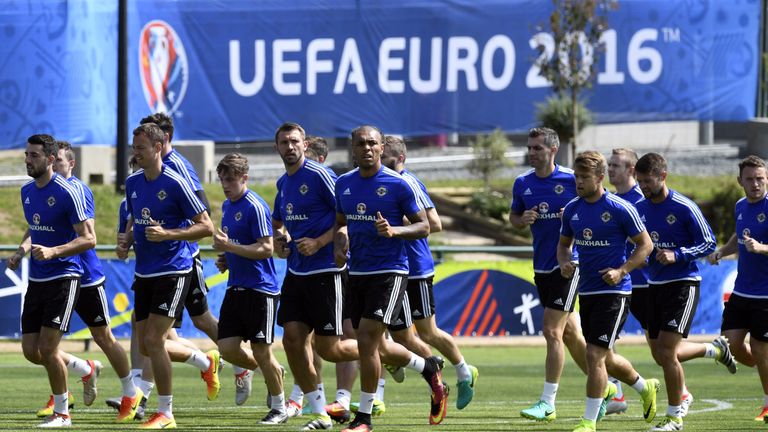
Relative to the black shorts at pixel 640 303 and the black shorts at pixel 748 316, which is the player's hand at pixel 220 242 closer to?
the black shorts at pixel 640 303

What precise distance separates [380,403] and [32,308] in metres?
3.05

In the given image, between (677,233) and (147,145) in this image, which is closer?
(147,145)

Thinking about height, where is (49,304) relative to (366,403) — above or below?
above

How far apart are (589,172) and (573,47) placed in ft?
66.8

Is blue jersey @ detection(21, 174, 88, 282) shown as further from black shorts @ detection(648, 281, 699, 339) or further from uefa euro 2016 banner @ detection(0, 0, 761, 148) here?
uefa euro 2016 banner @ detection(0, 0, 761, 148)

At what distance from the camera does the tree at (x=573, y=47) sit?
30266 mm

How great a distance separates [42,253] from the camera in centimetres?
1052

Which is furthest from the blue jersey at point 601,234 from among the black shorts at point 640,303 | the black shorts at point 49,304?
the black shorts at point 49,304

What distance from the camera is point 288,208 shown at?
1110cm

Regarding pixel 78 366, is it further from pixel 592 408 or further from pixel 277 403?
pixel 592 408

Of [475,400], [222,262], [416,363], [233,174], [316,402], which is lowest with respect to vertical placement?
[475,400]

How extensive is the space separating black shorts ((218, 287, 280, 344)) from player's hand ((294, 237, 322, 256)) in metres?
0.74

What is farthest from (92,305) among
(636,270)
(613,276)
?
(636,270)

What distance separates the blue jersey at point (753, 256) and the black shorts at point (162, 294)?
4728mm
